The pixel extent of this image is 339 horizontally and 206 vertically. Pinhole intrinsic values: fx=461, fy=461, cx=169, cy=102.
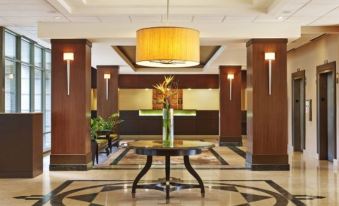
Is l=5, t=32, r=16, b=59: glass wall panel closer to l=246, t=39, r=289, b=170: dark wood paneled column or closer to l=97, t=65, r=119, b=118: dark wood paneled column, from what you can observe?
l=246, t=39, r=289, b=170: dark wood paneled column

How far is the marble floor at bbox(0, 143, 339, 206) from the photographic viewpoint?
650 centimetres

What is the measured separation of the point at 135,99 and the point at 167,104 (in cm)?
1422

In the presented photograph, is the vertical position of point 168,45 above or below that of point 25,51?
below

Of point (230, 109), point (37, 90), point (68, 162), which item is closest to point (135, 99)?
point (230, 109)

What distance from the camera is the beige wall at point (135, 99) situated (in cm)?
2136

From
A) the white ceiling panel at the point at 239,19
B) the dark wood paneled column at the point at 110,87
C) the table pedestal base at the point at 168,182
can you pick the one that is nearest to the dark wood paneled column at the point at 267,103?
the white ceiling panel at the point at 239,19

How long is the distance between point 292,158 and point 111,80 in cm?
749

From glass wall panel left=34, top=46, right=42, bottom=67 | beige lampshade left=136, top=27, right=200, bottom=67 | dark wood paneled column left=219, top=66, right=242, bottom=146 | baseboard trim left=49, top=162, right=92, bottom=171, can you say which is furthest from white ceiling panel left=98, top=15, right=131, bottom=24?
dark wood paneled column left=219, top=66, right=242, bottom=146

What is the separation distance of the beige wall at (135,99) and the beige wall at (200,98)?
67.6 inches

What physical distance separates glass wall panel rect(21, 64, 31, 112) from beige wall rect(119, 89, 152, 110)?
9257 millimetres

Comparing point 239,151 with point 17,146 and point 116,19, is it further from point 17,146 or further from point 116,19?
point 17,146

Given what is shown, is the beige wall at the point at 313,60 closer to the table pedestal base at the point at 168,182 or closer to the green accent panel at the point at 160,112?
the table pedestal base at the point at 168,182

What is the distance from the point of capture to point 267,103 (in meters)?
9.73

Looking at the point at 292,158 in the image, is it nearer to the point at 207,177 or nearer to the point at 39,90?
the point at 207,177
